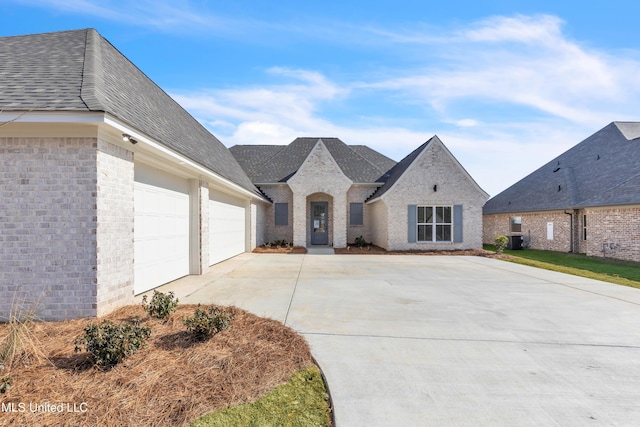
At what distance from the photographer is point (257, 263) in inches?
514

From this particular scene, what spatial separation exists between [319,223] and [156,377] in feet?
60.7

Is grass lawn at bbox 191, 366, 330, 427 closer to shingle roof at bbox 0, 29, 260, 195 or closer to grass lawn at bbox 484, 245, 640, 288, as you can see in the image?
shingle roof at bbox 0, 29, 260, 195

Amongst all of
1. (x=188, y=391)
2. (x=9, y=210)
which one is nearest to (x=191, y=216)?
(x=9, y=210)

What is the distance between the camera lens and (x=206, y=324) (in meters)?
4.38

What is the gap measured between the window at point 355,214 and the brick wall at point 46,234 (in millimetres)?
17503

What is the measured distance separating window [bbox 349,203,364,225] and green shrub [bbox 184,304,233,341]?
57.3 feet

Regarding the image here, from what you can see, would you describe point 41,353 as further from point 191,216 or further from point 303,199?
point 303,199

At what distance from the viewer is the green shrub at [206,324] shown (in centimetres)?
438

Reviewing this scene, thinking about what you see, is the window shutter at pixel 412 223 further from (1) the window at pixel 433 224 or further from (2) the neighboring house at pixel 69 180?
(2) the neighboring house at pixel 69 180

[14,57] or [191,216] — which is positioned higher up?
[14,57]

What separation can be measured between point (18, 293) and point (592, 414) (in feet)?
26.7

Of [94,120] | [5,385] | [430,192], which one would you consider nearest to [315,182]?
[430,192]

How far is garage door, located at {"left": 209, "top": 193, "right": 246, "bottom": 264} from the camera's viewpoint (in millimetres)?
11820

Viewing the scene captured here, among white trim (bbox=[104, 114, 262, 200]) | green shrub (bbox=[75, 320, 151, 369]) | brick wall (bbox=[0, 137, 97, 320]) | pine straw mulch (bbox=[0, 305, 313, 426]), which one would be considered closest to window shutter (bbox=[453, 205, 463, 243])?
white trim (bbox=[104, 114, 262, 200])
